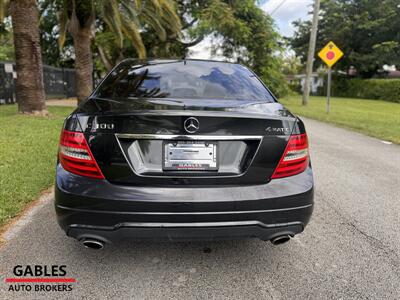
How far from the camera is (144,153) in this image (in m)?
2.04

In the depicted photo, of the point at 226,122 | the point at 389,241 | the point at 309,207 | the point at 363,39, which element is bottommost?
the point at 389,241

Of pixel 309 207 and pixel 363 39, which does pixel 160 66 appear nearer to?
pixel 309 207

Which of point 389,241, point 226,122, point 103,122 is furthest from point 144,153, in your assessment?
point 389,241

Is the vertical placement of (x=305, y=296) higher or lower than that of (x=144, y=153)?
lower

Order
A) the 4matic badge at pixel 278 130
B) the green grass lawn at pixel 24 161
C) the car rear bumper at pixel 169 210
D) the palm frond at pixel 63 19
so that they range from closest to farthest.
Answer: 1. the car rear bumper at pixel 169 210
2. the 4matic badge at pixel 278 130
3. the green grass lawn at pixel 24 161
4. the palm frond at pixel 63 19

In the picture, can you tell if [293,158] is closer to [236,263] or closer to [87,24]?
[236,263]

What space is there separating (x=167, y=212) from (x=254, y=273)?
2.97 ft

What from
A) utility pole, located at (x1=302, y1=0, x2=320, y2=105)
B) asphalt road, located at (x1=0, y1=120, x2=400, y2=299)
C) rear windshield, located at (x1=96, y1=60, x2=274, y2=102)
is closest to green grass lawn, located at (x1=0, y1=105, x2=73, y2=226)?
asphalt road, located at (x1=0, y1=120, x2=400, y2=299)

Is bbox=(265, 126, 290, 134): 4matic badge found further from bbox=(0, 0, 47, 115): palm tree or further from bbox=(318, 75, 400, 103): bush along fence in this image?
bbox=(318, 75, 400, 103): bush along fence

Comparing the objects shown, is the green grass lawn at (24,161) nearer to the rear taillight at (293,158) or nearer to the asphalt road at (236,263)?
the asphalt road at (236,263)

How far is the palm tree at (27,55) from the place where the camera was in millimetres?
8602

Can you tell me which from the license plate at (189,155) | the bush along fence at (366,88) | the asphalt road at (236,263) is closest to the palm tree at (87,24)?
the asphalt road at (236,263)

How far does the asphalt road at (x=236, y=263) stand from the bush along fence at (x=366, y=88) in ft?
104

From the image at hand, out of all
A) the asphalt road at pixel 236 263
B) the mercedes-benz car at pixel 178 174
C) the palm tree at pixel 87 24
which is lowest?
the asphalt road at pixel 236 263
